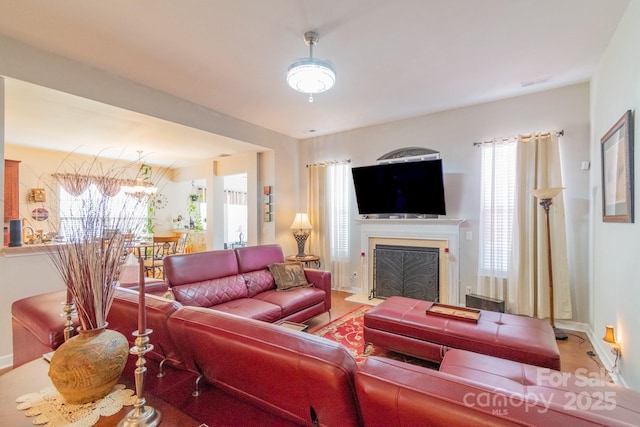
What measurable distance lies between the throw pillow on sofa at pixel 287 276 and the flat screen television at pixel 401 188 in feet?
5.26

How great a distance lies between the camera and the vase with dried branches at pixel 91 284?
37.5 inches

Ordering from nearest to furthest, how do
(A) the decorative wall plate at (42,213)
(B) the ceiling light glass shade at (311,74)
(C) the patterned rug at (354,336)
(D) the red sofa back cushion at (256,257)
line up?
1. (A) the decorative wall plate at (42,213)
2. (B) the ceiling light glass shade at (311,74)
3. (C) the patterned rug at (354,336)
4. (D) the red sofa back cushion at (256,257)

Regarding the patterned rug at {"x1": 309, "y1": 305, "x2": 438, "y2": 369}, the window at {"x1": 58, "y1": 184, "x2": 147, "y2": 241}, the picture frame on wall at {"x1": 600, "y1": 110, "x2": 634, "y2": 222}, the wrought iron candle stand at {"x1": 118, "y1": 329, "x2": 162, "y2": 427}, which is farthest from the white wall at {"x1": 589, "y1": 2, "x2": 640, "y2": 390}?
the window at {"x1": 58, "y1": 184, "x2": 147, "y2": 241}

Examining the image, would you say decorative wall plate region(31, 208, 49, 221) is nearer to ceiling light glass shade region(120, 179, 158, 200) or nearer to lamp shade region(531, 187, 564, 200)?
ceiling light glass shade region(120, 179, 158, 200)

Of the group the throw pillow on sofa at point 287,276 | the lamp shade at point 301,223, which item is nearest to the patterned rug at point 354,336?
the throw pillow on sofa at point 287,276

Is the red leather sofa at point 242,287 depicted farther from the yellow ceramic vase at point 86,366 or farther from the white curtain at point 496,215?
the white curtain at point 496,215

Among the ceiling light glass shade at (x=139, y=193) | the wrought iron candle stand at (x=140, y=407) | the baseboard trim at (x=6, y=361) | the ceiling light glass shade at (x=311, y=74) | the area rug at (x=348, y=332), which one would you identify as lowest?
the area rug at (x=348, y=332)

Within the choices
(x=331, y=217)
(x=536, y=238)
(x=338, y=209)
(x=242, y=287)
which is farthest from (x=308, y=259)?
(x=536, y=238)

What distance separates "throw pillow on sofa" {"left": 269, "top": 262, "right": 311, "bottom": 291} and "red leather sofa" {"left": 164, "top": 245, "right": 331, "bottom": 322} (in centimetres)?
7

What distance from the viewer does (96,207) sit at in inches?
41.0

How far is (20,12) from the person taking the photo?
7.01 feet

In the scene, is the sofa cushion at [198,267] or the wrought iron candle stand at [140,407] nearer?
the wrought iron candle stand at [140,407]

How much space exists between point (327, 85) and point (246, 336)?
2159 mm

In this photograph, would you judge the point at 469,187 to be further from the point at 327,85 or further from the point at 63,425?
the point at 63,425
